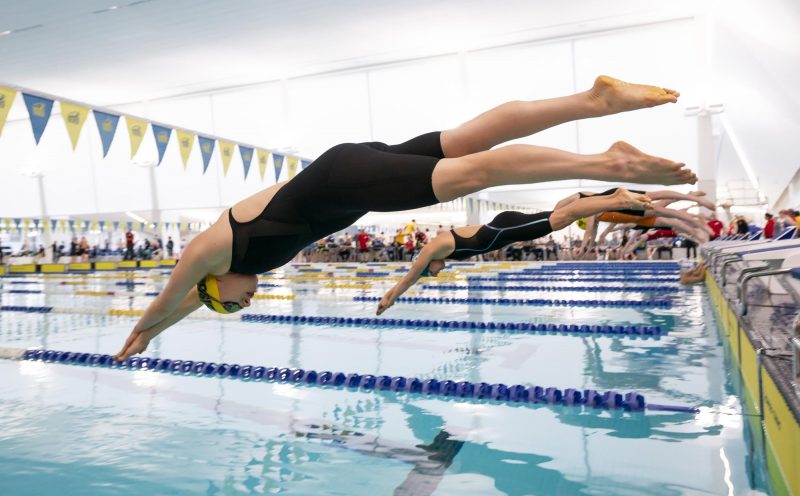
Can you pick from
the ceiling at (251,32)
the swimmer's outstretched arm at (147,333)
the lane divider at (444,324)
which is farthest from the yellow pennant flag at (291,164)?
the swimmer's outstretched arm at (147,333)

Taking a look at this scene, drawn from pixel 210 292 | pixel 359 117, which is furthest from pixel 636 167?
pixel 359 117

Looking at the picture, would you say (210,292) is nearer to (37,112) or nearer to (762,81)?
(37,112)

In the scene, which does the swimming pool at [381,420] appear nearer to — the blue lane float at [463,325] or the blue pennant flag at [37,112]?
the blue lane float at [463,325]

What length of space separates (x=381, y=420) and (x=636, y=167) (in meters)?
1.73

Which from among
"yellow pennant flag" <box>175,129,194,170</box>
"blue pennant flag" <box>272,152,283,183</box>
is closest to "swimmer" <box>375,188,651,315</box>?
"yellow pennant flag" <box>175,129,194,170</box>

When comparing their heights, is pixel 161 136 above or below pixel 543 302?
above

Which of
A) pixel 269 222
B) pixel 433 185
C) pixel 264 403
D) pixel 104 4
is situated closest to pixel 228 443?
pixel 264 403

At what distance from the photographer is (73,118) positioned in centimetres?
1023

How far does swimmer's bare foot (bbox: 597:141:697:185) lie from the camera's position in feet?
6.55

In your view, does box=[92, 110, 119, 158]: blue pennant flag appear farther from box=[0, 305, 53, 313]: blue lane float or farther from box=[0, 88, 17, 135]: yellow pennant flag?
box=[0, 305, 53, 313]: blue lane float

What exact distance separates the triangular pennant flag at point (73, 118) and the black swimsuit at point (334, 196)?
904 centimetres

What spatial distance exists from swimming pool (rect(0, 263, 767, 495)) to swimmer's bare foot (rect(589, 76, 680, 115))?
50.3 inches

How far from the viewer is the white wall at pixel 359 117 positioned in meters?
17.3

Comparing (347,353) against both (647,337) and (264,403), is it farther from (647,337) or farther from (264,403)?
(647,337)
